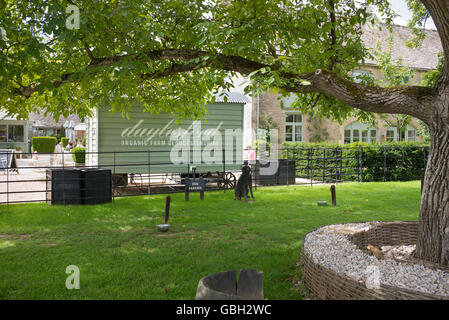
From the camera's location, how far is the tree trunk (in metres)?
4.46

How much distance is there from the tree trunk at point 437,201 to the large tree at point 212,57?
0.01 metres

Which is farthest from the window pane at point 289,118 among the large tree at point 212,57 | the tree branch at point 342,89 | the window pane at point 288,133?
the tree branch at point 342,89

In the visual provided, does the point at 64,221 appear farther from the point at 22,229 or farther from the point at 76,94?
the point at 76,94

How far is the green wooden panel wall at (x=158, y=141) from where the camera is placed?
1364 cm

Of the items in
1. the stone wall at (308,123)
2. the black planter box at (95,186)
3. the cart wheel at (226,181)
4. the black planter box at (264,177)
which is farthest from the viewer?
the stone wall at (308,123)

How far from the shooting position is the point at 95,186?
10562mm

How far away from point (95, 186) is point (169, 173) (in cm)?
459

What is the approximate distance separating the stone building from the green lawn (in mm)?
13245

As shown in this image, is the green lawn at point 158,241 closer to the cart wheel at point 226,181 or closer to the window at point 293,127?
the cart wheel at point 226,181

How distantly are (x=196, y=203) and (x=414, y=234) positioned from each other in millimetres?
6224

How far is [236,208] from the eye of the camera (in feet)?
33.1

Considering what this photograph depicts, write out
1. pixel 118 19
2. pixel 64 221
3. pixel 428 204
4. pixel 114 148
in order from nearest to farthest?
pixel 428 204, pixel 118 19, pixel 64 221, pixel 114 148

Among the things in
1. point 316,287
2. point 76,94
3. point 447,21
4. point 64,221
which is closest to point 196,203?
point 64,221

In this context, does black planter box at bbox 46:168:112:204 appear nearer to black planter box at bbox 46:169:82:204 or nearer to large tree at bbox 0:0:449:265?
black planter box at bbox 46:169:82:204
